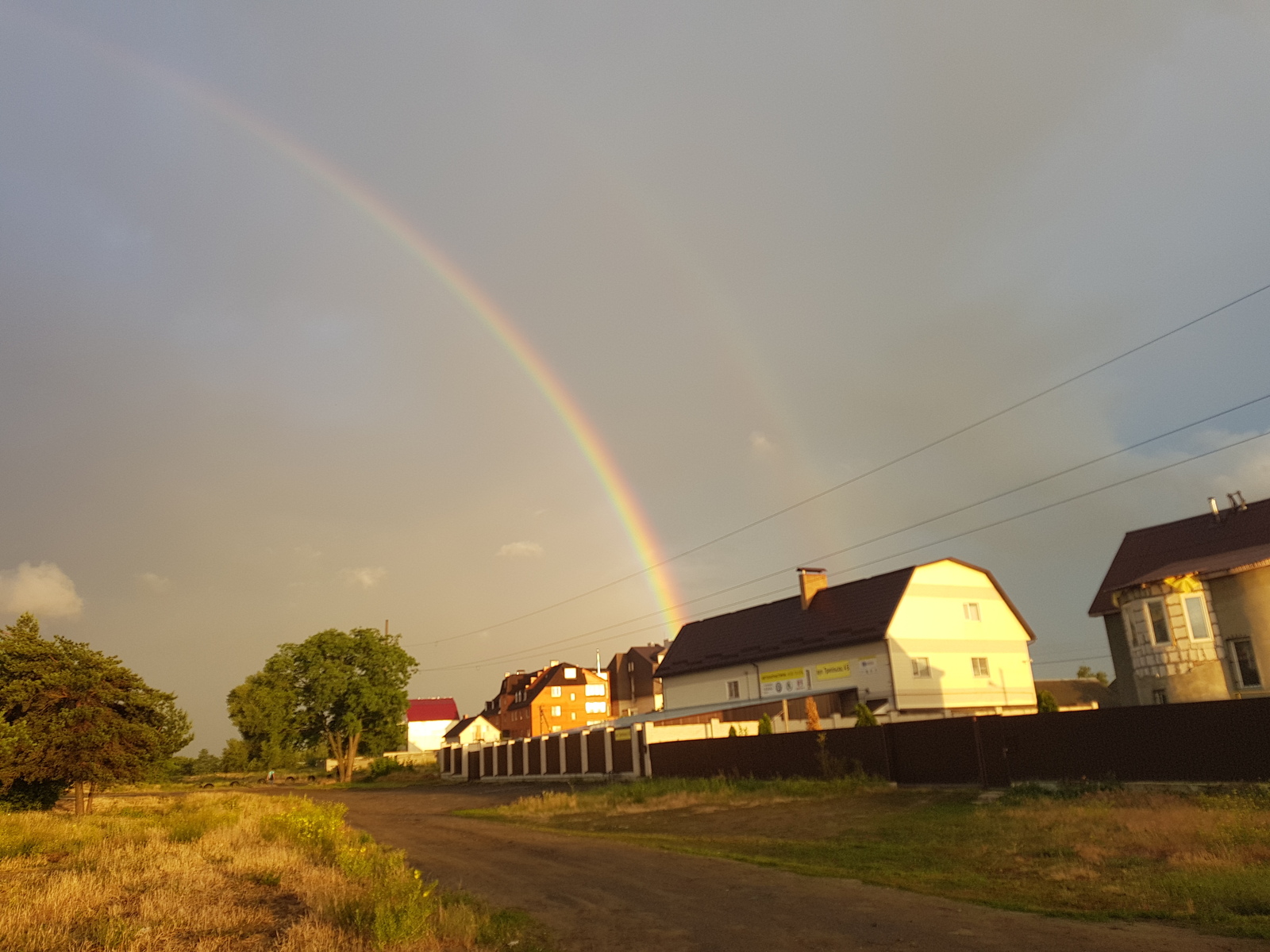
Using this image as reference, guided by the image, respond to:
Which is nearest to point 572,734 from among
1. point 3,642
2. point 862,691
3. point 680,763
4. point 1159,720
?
point 680,763

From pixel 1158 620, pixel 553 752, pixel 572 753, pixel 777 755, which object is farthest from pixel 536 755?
pixel 1158 620

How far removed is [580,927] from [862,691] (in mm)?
36504

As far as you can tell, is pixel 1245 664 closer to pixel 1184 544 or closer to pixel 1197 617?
pixel 1197 617

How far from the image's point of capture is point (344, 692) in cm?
7044

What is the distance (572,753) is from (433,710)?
9040 cm

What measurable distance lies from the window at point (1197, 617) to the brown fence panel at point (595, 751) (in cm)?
2624

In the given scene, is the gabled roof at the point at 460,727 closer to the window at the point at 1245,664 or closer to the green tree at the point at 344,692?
the green tree at the point at 344,692

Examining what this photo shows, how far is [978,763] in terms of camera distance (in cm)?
2289

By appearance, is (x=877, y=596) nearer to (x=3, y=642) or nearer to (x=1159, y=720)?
(x=1159, y=720)

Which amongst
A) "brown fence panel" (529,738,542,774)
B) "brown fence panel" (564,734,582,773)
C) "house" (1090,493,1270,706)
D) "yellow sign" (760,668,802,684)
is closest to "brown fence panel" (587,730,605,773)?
"brown fence panel" (564,734,582,773)

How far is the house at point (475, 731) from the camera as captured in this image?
331 ft

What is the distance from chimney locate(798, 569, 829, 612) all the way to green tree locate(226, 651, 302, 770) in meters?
46.8

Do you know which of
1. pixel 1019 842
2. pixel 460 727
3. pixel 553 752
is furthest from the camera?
pixel 460 727

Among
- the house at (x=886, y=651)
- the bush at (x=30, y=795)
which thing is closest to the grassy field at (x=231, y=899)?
the bush at (x=30, y=795)
